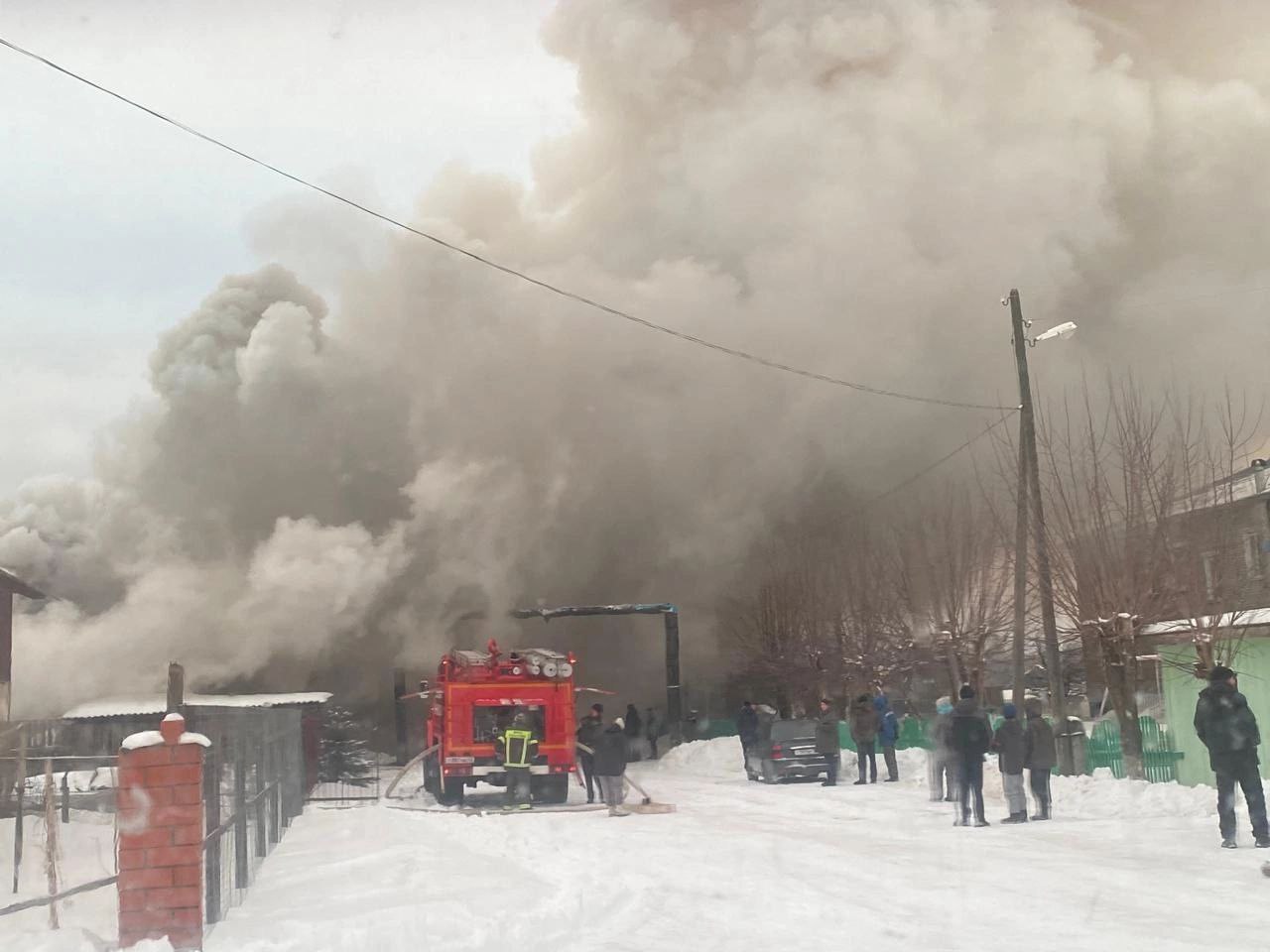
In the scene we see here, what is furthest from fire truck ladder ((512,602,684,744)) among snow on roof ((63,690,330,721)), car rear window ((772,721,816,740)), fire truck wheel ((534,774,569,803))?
fire truck wheel ((534,774,569,803))

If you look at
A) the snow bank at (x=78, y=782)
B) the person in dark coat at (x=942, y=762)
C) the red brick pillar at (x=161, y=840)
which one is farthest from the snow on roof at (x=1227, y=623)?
the red brick pillar at (x=161, y=840)

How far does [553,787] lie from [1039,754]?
8.00 m

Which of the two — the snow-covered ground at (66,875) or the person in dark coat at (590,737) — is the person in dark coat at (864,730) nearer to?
the person in dark coat at (590,737)

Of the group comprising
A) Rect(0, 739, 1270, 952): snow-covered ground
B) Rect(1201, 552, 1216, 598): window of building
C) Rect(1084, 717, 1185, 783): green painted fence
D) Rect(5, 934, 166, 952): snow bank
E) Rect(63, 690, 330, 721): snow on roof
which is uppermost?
Rect(1201, 552, 1216, 598): window of building

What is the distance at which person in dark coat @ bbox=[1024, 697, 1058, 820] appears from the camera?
13.8 meters

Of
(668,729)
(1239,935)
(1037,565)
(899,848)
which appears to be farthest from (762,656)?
(1239,935)

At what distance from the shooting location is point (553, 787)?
63.8 ft

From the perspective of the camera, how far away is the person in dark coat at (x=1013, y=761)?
13.7 metres

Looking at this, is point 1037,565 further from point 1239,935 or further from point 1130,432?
point 1239,935

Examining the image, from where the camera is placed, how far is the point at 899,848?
1170 cm

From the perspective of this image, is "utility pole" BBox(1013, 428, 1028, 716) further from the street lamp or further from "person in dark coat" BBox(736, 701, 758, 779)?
"person in dark coat" BBox(736, 701, 758, 779)

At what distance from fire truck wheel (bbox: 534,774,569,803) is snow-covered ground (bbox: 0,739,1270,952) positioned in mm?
3686

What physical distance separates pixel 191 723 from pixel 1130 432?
1529cm

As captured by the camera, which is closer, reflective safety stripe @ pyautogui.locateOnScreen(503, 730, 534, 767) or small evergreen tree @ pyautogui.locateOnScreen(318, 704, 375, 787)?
reflective safety stripe @ pyautogui.locateOnScreen(503, 730, 534, 767)
